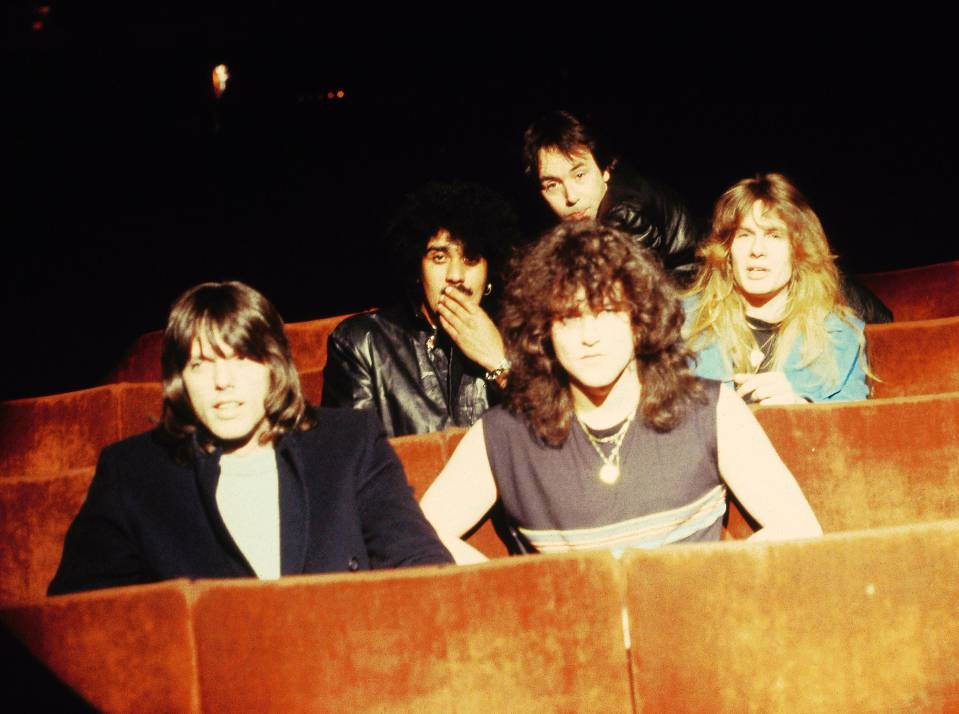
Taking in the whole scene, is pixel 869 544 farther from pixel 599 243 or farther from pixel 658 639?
pixel 599 243

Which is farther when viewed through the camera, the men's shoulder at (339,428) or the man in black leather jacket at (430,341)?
the man in black leather jacket at (430,341)

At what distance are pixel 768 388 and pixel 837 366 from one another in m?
0.12

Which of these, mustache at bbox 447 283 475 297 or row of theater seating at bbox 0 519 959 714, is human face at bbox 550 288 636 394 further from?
mustache at bbox 447 283 475 297

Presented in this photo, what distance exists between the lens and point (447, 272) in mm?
1183

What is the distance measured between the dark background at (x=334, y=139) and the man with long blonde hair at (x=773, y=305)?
104 cm

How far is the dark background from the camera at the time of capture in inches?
88.6

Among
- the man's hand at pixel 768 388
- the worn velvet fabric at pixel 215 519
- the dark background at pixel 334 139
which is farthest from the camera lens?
the dark background at pixel 334 139

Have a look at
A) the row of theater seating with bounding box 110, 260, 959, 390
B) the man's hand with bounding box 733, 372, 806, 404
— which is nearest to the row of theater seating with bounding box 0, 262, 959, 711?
the man's hand with bounding box 733, 372, 806, 404

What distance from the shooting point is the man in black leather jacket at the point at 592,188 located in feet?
4.35

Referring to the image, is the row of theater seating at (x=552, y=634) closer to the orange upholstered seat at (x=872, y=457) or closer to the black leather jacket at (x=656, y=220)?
the orange upholstered seat at (x=872, y=457)

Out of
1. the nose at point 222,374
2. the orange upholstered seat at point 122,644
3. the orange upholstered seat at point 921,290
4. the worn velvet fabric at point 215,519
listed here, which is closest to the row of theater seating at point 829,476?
the worn velvet fabric at point 215,519

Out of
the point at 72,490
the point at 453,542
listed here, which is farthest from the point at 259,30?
the point at 453,542

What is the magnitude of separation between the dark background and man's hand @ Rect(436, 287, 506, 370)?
1078mm

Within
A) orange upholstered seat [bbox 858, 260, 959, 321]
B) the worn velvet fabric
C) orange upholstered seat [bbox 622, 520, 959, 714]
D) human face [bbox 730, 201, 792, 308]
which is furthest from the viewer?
orange upholstered seat [bbox 858, 260, 959, 321]
